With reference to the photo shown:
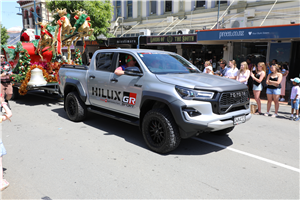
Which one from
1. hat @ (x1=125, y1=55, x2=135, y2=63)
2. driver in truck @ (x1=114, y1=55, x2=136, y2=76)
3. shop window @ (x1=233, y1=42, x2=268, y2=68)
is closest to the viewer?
driver in truck @ (x1=114, y1=55, x2=136, y2=76)


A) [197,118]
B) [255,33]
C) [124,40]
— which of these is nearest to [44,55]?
[197,118]

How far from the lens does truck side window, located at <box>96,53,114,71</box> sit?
587 centimetres

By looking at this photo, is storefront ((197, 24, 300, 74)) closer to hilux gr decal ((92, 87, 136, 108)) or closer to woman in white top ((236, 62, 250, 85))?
woman in white top ((236, 62, 250, 85))

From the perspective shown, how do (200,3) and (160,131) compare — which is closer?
(160,131)

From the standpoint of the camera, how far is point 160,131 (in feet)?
15.1

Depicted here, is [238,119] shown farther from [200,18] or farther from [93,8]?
[93,8]

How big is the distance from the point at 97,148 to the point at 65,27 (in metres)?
5.81

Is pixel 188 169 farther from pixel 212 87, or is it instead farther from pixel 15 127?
pixel 15 127

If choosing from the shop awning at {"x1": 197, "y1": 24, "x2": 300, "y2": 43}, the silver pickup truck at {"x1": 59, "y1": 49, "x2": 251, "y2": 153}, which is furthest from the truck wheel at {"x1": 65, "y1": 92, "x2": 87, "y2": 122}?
the shop awning at {"x1": 197, "y1": 24, "x2": 300, "y2": 43}

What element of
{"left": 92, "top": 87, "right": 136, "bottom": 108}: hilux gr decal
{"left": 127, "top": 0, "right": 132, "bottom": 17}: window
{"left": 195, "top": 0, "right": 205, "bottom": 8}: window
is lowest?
{"left": 92, "top": 87, "right": 136, "bottom": 108}: hilux gr decal

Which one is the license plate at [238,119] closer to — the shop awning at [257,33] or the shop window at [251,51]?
the shop awning at [257,33]

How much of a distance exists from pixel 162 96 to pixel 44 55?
295 inches

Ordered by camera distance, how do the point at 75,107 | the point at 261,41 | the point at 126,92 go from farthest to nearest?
the point at 261,41, the point at 75,107, the point at 126,92

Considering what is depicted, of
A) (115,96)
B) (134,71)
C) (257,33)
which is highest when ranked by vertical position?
(257,33)
